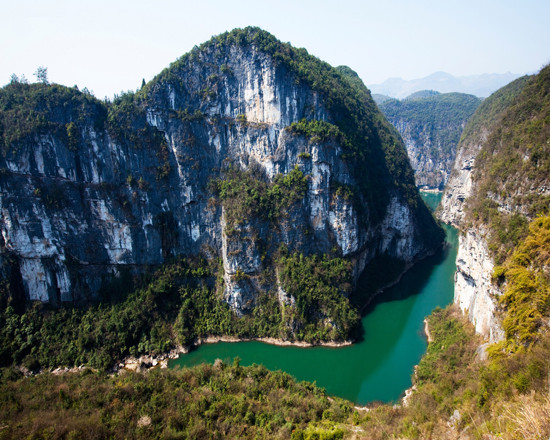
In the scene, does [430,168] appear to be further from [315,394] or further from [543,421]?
[543,421]

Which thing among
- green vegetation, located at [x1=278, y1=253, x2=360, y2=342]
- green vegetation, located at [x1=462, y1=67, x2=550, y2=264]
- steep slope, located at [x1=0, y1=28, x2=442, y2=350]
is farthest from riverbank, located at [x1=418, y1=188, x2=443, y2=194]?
green vegetation, located at [x1=278, y1=253, x2=360, y2=342]

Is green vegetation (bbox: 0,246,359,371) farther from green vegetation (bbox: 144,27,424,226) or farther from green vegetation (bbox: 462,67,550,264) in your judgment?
green vegetation (bbox: 462,67,550,264)

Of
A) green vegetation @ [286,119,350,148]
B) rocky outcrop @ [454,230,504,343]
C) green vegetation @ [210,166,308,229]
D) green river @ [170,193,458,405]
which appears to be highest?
green vegetation @ [286,119,350,148]

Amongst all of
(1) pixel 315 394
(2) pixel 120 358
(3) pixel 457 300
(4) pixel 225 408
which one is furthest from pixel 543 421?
(2) pixel 120 358

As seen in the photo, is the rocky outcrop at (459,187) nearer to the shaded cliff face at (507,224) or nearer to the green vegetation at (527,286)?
the shaded cliff face at (507,224)

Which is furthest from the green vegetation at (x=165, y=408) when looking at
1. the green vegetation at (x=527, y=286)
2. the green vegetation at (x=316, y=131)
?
the green vegetation at (x=316, y=131)
